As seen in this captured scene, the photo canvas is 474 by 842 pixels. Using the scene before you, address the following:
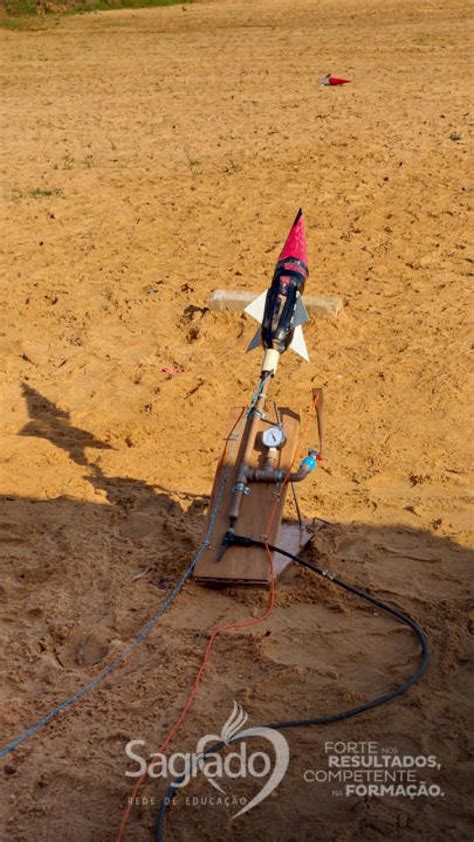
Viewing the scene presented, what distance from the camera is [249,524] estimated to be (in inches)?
190

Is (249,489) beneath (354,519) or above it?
above

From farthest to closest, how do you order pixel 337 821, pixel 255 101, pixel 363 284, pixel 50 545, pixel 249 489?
pixel 255 101
pixel 363 284
pixel 50 545
pixel 249 489
pixel 337 821

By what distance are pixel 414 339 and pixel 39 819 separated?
475cm

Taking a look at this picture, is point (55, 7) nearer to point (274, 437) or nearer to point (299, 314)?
point (299, 314)

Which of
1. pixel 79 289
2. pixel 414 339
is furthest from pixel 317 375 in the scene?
pixel 79 289

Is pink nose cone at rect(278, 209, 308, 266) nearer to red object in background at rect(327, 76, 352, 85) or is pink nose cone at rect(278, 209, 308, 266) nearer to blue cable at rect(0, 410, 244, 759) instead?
blue cable at rect(0, 410, 244, 759)

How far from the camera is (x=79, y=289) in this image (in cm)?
854

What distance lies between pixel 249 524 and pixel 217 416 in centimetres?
198

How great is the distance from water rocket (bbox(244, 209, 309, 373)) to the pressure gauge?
1.01 feet

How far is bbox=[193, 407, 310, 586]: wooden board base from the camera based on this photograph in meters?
4.74

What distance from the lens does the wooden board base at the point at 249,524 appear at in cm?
474

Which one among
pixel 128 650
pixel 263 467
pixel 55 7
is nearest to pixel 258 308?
pixel 263 467

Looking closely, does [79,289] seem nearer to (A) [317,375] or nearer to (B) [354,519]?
(A) [317,375]

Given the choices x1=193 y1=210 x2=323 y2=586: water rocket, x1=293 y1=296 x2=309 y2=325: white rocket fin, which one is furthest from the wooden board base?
x1=293 y1=296 x2=309 y2=325: white rocket fin
